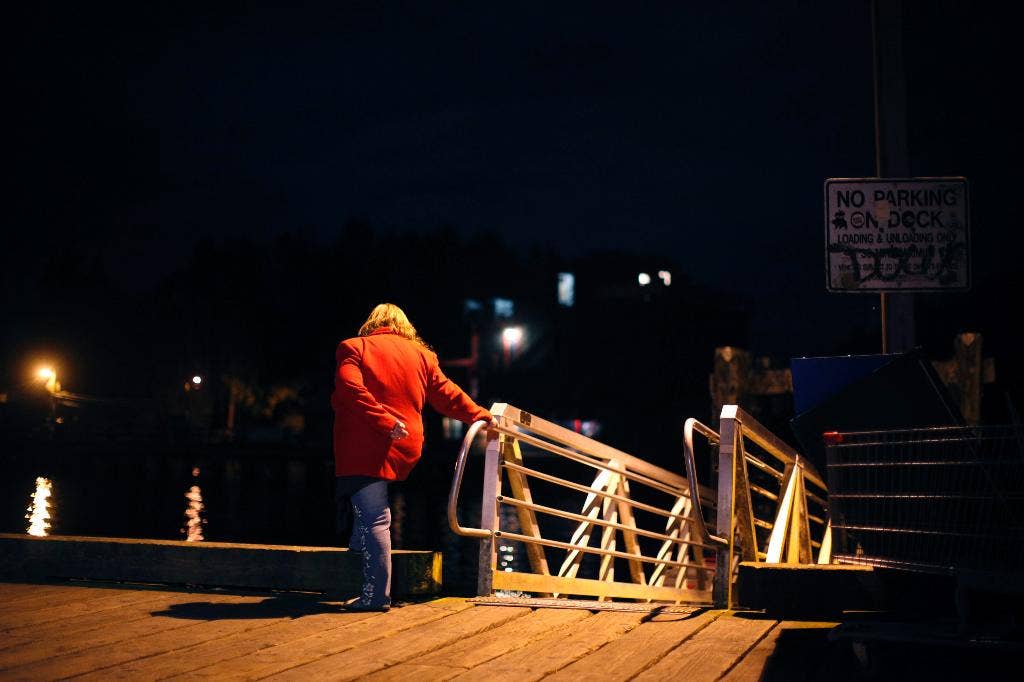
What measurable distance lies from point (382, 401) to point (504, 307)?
61.6 metres

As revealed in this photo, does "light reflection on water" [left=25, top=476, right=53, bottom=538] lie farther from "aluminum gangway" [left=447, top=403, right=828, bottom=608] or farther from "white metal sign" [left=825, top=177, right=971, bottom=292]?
"white metal sign" [left=825, top=177, right=971, bottom=292]

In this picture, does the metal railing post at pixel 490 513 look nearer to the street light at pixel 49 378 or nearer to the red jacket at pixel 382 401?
the red jacket at pixel 382 401

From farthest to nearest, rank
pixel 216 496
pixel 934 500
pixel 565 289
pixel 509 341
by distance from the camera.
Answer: pixel 565 289, pixel 509 341, pixel 216 496, pixel 934 500

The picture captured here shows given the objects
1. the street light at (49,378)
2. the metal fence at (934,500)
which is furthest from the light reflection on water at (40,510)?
the street light at (49,378)

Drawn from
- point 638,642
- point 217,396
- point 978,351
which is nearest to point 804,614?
point 638,642

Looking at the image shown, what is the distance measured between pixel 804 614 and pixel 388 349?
2724 mm

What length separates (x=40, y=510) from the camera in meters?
29.9

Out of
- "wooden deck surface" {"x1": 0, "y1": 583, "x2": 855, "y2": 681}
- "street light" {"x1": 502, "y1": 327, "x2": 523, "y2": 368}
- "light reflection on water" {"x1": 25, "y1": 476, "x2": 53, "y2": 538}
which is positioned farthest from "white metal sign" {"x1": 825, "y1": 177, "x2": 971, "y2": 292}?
"street light" {"x1": 502, "y1": 327, "x2": 523, "y2": 368}

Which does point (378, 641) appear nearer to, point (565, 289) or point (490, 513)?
point (490, 513)

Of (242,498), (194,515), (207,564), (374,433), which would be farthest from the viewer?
(242,498)

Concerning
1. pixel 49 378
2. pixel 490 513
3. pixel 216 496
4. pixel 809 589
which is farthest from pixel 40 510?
pixel 49 378

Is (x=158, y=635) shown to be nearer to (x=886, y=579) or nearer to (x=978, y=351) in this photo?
(x=886, y=579)

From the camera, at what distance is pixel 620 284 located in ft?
258

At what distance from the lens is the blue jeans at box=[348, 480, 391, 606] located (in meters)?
5.92
